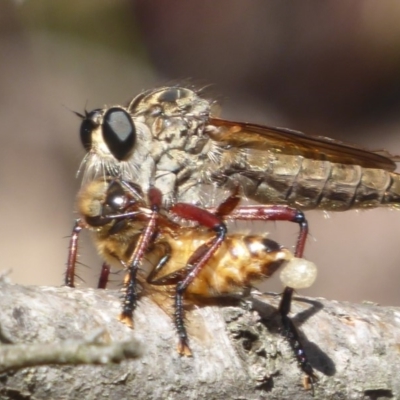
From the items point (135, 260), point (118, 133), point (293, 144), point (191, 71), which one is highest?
point (191, 71)

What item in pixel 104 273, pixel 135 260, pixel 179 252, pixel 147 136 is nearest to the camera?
pixel 135 260

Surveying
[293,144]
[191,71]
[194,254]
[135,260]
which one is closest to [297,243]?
[194,254]

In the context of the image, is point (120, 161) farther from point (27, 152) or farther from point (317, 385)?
point (27, 152)

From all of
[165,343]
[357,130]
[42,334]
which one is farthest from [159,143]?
[357,130]

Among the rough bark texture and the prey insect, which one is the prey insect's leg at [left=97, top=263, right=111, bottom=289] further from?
the rough bark texture

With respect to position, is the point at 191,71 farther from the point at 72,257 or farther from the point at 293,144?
the point at 72,257

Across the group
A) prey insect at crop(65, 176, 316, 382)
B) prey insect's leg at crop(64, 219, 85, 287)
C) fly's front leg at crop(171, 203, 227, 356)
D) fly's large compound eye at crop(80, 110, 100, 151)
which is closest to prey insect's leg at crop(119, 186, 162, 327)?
prey insect at crop(65, 176, 316, 382)

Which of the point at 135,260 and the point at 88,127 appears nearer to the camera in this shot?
the point at 135,260
